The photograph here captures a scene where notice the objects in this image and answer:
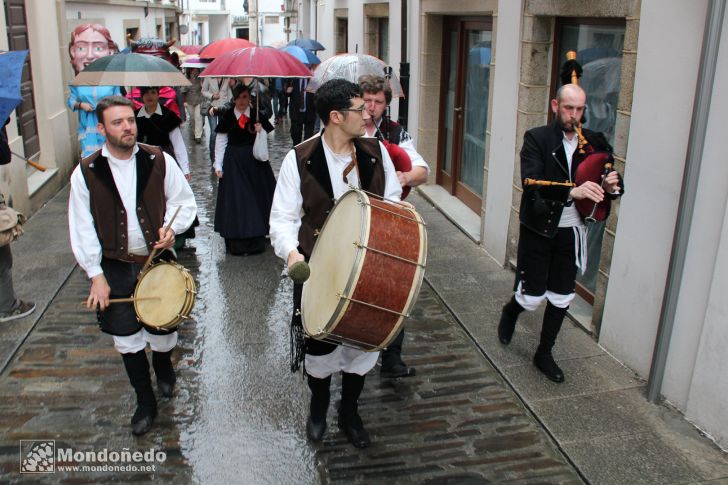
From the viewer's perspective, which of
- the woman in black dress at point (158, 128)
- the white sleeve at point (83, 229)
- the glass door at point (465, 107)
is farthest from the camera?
the glass door at point (465, 107)

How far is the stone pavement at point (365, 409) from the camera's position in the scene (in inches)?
154

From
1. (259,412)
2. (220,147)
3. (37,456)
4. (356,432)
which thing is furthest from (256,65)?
(37,456)

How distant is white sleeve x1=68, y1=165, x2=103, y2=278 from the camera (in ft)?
12.6

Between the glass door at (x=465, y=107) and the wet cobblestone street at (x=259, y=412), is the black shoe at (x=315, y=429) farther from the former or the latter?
the glass door at (x=465, y=107)

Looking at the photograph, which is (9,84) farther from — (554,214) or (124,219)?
(554,214)

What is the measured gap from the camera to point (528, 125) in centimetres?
646

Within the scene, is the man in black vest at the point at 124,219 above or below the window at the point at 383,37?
below

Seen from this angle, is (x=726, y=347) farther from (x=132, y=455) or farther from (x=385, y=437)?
(x=132, y=455)

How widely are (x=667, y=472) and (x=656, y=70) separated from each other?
2327 millimetres

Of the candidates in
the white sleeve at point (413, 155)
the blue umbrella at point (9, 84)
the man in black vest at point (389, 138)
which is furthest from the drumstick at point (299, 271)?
the blue umbrella at point (9, 84)

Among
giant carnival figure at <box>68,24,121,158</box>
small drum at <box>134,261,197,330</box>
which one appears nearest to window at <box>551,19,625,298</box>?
small drum at <box>134,261,197,330</box>

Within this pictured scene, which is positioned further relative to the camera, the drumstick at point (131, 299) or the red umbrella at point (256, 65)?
the red umbrella at point (256, 65)

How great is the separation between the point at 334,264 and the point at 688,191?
207 centimetres

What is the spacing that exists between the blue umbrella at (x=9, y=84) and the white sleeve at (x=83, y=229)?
4.02 feet
